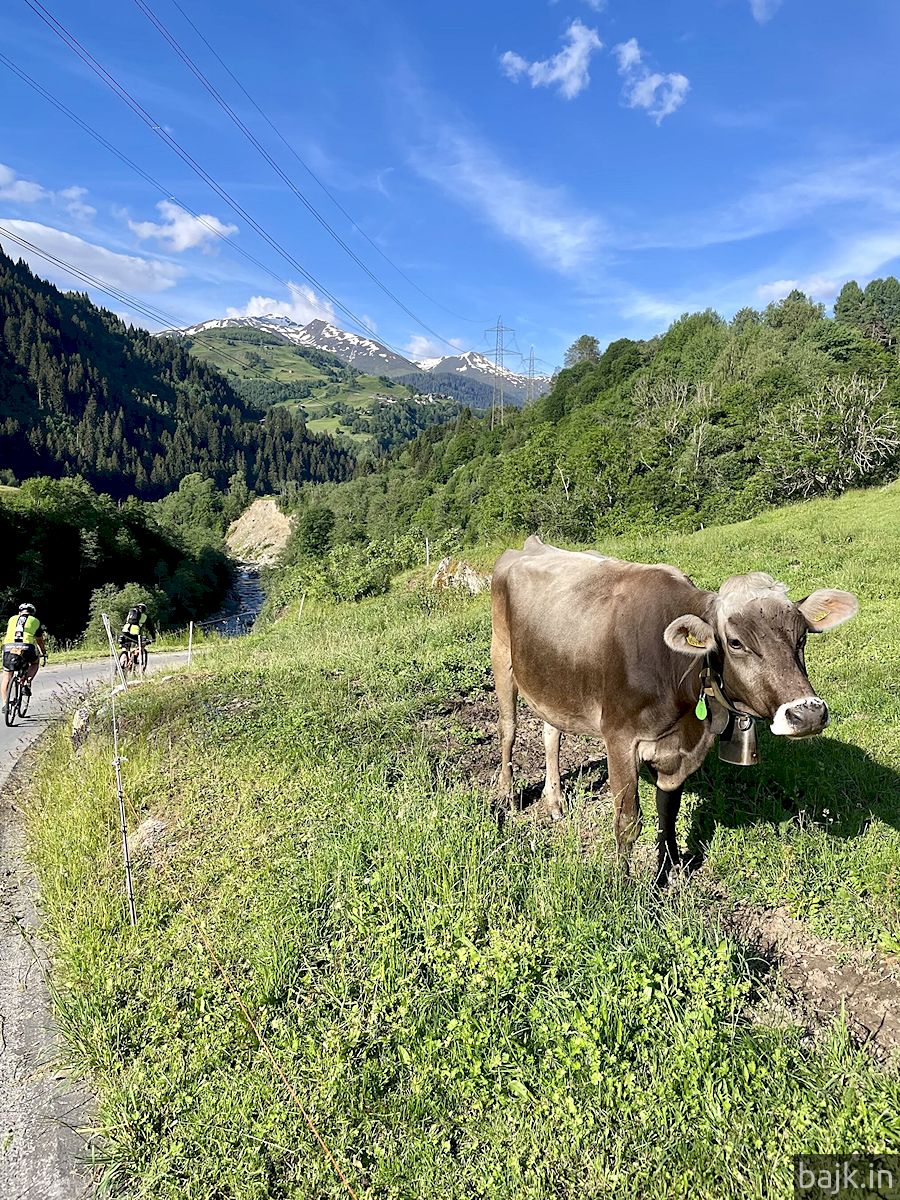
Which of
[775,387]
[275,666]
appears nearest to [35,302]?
[775,387]

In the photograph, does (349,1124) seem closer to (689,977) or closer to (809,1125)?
(689,977)

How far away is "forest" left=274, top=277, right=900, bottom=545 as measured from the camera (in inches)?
1873

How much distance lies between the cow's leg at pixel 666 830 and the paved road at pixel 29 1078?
3839mm

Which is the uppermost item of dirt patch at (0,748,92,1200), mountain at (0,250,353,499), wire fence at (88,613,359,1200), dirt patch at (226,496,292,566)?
mountain at (0,250,353,499)

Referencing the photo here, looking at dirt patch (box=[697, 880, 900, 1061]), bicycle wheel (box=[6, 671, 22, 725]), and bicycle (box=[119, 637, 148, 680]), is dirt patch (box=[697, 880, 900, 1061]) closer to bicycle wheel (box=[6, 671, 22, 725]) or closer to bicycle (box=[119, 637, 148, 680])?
bicycle wheel (box=[6, 671, 22, 725])

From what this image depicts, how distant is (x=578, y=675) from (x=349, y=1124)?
310 centimetres

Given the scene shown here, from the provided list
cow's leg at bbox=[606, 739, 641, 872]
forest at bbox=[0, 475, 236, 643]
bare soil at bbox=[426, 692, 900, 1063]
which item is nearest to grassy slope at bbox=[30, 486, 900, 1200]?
bare soil at bbox=[426, 692, 900, 1063]

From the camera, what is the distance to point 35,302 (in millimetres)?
189875

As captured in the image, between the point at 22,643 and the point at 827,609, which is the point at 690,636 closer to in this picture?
the point at 827,609

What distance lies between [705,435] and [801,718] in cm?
6062

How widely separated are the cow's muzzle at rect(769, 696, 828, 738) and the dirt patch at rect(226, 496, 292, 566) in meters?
134

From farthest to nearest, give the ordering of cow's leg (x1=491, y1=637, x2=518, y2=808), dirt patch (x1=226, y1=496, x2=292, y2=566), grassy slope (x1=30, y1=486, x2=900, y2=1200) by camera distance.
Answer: dirt patch (x1=226, y1=496, x2=292, y2=566) < cow's leg (x1=491, y1=637, x2=518, y2=808) < grassy slope (x1=30, y1=486, x2=900, y2=1200)

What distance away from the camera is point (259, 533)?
14962cm

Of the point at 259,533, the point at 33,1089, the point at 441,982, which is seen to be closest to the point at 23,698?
the point at 33,1089
